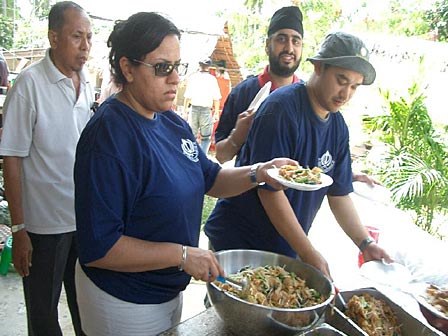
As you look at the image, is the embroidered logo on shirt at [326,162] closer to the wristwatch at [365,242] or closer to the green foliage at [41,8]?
the wristwatch at [365,242]

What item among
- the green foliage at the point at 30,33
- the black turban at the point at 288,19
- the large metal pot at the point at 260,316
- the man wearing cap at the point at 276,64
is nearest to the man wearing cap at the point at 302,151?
the large metal pot at the point at 260,316

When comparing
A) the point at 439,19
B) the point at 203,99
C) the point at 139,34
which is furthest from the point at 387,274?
the point at 439,19

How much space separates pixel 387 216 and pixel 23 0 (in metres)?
17.8

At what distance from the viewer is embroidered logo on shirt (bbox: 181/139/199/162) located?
5.19 feet

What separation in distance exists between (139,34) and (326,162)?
3.30ft

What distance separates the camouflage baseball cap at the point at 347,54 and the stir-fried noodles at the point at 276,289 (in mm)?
873

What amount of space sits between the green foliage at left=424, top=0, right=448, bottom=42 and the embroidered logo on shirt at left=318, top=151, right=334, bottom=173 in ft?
36.7

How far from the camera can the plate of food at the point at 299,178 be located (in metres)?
1.51

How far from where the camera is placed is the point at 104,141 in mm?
1317

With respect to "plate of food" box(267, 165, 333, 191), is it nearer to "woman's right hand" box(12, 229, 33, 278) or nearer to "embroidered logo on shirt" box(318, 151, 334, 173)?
"embroidered logo on shirt" box(318, 151, 334, 173)

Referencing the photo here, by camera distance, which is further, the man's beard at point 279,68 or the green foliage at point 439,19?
the green foliage at point 439,19

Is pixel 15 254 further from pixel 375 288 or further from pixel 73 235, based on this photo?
pixel 375 288

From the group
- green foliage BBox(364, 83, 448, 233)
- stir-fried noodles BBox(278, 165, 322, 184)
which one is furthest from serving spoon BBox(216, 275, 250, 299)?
green foliage BBox(364, 83, 448, 233)

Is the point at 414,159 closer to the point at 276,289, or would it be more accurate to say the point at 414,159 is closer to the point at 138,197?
the point at 276,289
